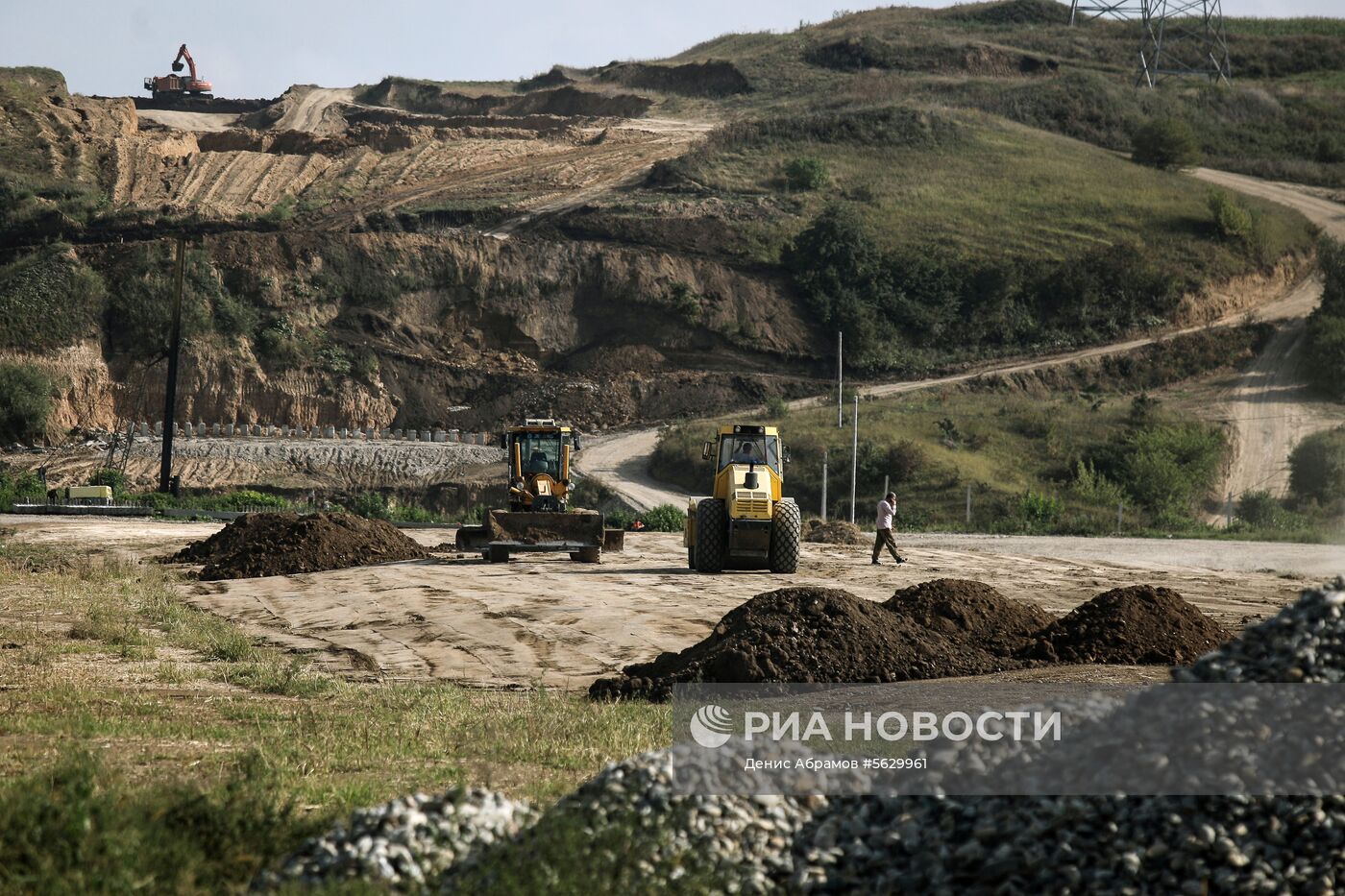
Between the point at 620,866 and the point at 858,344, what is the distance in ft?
181

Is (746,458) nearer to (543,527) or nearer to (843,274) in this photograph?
(543,527)

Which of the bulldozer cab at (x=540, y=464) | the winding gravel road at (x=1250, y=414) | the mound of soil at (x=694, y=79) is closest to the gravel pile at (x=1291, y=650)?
the bulldozer cab at (x=540, y=464)

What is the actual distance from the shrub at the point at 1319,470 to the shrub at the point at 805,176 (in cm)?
3254

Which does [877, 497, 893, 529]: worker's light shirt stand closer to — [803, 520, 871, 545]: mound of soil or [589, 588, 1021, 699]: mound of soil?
[803, 520, 871, 545]: mound of soil

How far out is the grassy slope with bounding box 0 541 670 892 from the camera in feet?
19.7

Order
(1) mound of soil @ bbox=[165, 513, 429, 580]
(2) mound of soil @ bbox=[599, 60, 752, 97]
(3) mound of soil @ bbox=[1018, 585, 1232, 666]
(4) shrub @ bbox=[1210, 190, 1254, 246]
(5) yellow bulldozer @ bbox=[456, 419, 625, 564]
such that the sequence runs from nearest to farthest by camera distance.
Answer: (3) mound of soil @ bbox=[1018, 585, 1232, 666]
(1) mound of soil @ bbox=[165, 513, 429, 580]
(5) yellow bulldozer @ bbox=[456, 419, 625, 564]
(4) shrub @ bbox=[1210, 190, 1254, 246]
(2) mound of soil @ bbox=[599, 60, 752, 97]

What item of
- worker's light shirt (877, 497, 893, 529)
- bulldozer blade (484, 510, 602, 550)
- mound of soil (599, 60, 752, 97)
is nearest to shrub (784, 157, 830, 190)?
mound of soil (599, 60, 752, 97)

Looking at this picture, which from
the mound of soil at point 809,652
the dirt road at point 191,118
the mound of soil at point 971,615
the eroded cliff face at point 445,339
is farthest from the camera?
the dirt road at point 191,118

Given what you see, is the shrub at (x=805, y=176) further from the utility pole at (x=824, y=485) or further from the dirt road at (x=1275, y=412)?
the utility pole at (x=824, y=485)

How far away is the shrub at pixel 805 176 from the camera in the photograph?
231 feet

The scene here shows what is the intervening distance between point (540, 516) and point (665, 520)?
13318 millimetres

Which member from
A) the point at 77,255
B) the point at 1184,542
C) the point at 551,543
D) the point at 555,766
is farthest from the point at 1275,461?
the point at 77,255

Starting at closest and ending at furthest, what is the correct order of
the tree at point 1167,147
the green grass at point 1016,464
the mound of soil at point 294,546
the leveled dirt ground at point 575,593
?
the leveled dirt ground at point 575,593
the mound of soil at point 294,546
the green grass at point 1016,464
the tree at point 1167,147

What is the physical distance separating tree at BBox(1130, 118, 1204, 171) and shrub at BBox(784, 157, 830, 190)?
21.8 m
